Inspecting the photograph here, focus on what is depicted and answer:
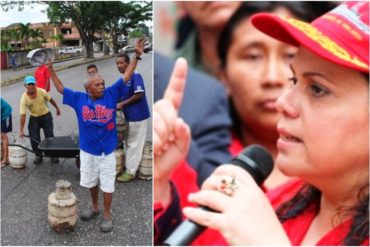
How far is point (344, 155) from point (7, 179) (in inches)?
39.9

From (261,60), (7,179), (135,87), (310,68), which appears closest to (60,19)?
(135,87)

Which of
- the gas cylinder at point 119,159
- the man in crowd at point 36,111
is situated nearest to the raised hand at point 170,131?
the gas cylinder at point 119,159

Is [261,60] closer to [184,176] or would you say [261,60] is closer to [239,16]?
[239,16]

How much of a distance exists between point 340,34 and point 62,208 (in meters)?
0.94

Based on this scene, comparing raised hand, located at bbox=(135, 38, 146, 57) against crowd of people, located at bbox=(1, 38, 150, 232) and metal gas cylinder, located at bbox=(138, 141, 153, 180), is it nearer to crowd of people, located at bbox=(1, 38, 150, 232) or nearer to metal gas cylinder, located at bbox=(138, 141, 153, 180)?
crowd of people, located at bbox=(1, 38, 150, 232)

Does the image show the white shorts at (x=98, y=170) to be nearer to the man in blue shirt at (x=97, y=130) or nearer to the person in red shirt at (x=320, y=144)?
the man in blue shirt at (x=97, y=130)

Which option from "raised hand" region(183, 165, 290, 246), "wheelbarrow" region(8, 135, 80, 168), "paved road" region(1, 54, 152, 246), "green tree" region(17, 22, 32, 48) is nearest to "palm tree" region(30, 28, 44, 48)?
"green tree" region(17, 22, 32, 48)

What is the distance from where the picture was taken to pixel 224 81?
143cm

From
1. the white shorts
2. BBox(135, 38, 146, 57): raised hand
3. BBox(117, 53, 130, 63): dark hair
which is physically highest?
BBox(135, 38, 146, 57): raised hand

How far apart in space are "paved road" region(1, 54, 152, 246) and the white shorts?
2 cm

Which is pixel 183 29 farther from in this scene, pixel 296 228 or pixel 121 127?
pixel 296 228

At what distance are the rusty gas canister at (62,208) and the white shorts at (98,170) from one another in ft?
0.18

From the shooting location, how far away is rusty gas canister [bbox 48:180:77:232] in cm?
133

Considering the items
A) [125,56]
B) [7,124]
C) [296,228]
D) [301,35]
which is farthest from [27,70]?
[296,228]
